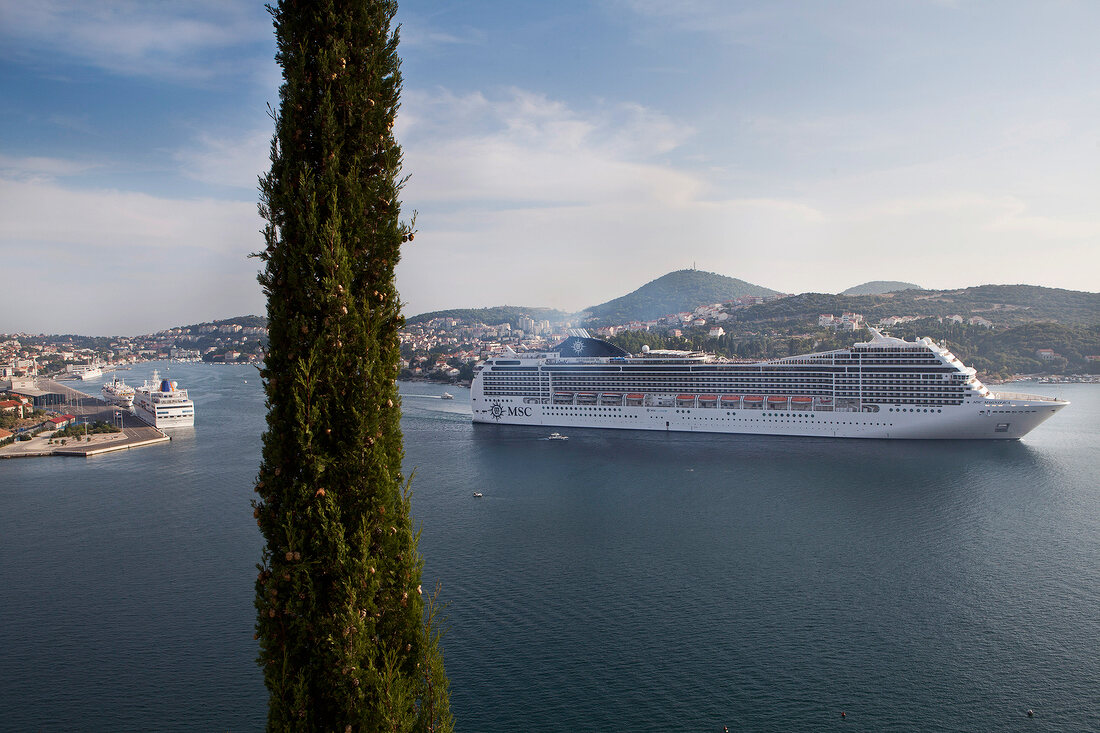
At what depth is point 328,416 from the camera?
267 centimetres

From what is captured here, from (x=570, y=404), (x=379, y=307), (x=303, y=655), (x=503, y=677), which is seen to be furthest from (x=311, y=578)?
(x=570, y=404)

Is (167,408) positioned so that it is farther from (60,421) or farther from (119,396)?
(119,396)

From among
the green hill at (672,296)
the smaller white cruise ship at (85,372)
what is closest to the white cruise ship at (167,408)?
the smaller white cruise ship at (85,372)

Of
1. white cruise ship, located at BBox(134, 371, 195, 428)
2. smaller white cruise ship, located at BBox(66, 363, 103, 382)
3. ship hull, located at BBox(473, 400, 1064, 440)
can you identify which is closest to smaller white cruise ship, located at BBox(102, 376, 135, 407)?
white cruise ship, located at BBox(134, 371, 195, 428)

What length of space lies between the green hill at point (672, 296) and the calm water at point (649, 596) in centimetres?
7676

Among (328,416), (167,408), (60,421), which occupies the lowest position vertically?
(60,421)

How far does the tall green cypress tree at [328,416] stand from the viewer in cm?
263

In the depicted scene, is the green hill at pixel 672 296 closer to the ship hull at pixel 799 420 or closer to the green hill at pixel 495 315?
the green hill at pixel 495 315

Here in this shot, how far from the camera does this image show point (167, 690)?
313 inches

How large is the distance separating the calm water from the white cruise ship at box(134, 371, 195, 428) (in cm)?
1048

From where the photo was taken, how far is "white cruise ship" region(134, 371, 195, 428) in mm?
30547

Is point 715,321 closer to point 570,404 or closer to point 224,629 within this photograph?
point 570,404

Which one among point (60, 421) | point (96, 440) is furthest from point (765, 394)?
point (60, 421)

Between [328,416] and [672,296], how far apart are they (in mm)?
110264
